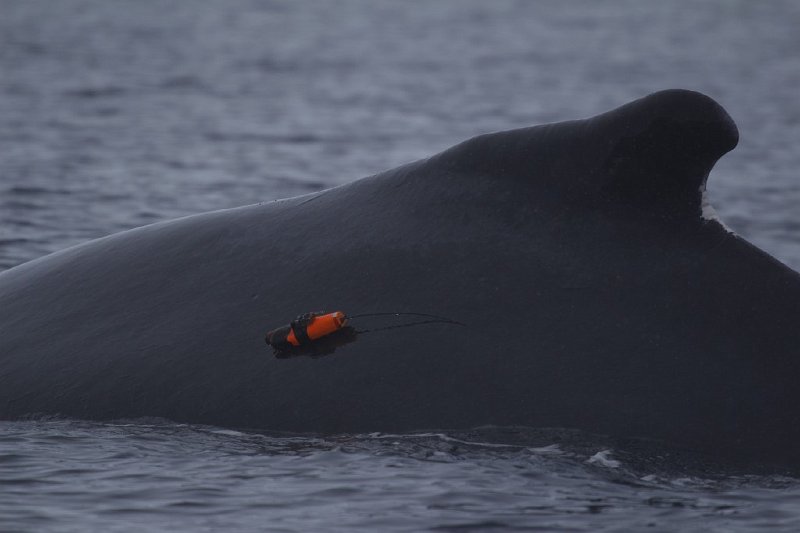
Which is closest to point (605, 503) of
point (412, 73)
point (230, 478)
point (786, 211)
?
point (230, 478)

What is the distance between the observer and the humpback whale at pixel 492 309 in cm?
838

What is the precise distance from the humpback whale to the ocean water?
0.20 metres

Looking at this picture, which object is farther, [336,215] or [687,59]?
[687,59]

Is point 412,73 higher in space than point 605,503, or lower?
higher

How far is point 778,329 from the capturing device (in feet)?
27.3

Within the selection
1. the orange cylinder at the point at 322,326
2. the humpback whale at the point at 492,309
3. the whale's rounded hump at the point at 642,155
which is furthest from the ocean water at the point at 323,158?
the whale's rounded hump at the point at 642,155

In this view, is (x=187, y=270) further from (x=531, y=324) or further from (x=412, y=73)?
(x=412, y=73)

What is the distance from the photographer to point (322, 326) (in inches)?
349

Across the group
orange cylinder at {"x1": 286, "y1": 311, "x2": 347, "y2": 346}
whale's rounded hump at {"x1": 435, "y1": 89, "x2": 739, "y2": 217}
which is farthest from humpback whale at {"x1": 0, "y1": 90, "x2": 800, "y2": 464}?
orange cylinder at {"x1": 286, "y1": 311, "x2": 347, "y2": 346}

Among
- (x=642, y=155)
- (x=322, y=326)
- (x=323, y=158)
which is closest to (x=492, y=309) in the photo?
(x=322, y=326)

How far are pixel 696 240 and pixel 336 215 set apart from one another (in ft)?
7.28

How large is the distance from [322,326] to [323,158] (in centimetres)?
2284

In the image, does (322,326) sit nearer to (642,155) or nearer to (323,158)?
(642,155)

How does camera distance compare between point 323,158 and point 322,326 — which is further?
point 323,158
